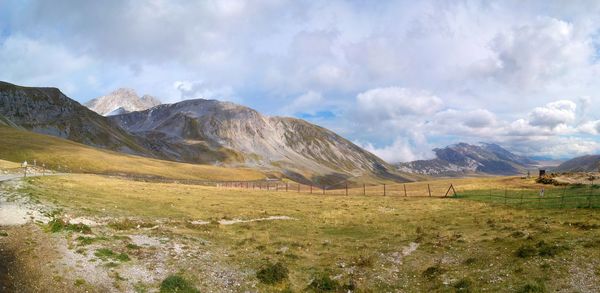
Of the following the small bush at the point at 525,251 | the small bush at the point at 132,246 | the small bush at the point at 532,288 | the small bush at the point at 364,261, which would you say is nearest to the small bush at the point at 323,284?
the small bush at the point at 364,261

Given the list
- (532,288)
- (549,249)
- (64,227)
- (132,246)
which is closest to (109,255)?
(132,246)

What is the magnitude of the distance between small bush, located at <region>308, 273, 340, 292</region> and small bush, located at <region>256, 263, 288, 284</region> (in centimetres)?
189

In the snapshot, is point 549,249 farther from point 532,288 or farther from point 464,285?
point 464,285

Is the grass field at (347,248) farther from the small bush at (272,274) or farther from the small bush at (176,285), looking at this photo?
the small bush at (176,285)

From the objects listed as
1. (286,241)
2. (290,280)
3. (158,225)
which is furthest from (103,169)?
(290,280)

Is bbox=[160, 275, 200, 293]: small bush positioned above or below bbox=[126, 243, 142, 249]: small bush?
below

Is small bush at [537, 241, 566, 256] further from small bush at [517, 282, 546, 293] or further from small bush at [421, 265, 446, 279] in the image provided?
small bush at [421, 265, 446, 279]

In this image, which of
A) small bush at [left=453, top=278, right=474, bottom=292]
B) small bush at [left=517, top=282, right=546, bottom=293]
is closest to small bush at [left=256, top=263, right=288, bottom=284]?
small bush at [left=453, top=278, right=474, bottom=292]

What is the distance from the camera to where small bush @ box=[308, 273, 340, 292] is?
24.0 m

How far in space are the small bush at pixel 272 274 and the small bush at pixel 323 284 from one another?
1.89 metres

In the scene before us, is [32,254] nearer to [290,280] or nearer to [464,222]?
[290,280]

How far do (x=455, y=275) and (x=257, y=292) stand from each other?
11990mm

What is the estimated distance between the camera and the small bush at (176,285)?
22395 mm

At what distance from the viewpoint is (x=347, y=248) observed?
112 feet
